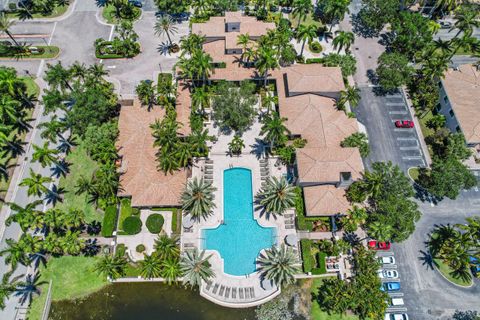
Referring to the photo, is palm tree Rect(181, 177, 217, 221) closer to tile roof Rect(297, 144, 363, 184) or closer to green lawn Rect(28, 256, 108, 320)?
tile roof Rect(297, 144, 363, 184)

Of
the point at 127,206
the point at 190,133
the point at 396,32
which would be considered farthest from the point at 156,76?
the point at 396,32

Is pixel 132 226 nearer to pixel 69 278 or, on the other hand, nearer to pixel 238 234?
pixel 69 278

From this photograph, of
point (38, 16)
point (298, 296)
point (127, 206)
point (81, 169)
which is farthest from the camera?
point (38, 16)

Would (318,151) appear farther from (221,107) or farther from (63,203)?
(63,203)

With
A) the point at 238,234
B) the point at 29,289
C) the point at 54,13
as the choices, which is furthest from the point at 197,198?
the point at 54,13

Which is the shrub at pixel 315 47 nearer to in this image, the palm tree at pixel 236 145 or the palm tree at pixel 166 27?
the palm tree at pixel 236 145
